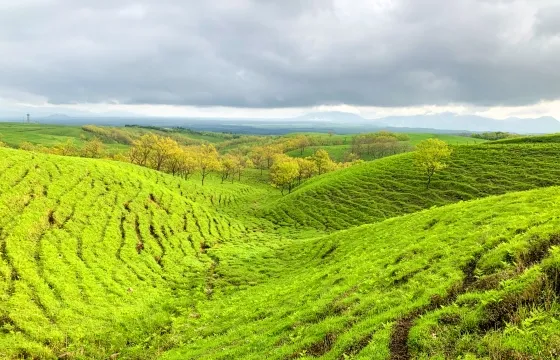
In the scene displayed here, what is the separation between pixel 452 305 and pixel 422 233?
16338 mm

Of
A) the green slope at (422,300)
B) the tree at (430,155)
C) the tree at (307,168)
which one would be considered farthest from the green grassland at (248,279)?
the tree at (307,168)

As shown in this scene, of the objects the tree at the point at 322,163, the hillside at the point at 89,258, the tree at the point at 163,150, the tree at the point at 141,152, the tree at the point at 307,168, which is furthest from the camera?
the tree at the point at 322,163

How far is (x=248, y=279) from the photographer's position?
121ft

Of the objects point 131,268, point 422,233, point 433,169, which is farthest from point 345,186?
point 131,268

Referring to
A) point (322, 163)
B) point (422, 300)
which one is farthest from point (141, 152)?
point (422, 300)

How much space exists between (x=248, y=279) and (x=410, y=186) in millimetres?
56380

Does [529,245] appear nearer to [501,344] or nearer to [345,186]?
[501,344]

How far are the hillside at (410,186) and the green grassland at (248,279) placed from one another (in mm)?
17214

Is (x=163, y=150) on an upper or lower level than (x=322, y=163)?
upper

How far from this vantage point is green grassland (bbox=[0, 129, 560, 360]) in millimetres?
12719

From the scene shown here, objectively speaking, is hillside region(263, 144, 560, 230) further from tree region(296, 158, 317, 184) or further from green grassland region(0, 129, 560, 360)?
tree region(296, 158, 317, 184)

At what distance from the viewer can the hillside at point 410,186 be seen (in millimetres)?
68312

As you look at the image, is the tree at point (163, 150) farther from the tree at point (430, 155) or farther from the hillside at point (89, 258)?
the tree at point (430, 155)

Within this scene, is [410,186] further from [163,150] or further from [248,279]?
[163,150]
